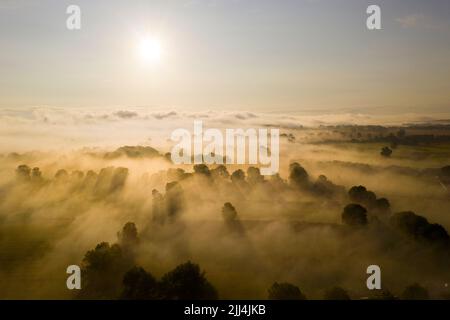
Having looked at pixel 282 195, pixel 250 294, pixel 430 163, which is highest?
pixel 430 163

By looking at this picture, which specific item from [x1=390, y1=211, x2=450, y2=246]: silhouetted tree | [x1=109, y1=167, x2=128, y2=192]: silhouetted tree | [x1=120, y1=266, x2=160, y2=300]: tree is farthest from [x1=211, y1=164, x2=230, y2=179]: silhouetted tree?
[x1=120, y1=266, x2=160, y2=300]: tree

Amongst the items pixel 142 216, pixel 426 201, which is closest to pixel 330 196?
pixel 426 201

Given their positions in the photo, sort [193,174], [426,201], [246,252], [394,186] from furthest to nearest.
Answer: [193,174]
[394,186]
[426,201]
[246,252]

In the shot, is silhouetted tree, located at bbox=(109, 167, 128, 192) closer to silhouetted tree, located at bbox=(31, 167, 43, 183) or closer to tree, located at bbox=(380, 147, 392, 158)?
silhouetted tree, located at bbox=(31, 167, 43, 183)

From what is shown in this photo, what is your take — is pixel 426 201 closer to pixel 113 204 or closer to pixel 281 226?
pixel 281 226

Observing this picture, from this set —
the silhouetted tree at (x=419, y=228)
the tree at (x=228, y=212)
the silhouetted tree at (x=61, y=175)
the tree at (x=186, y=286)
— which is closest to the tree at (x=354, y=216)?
the silhouetted tree at (x=419, y=228)

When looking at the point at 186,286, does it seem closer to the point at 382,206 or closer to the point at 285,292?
the point at 285,292

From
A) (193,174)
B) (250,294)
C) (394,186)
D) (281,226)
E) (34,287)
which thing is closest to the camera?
(250,294)
